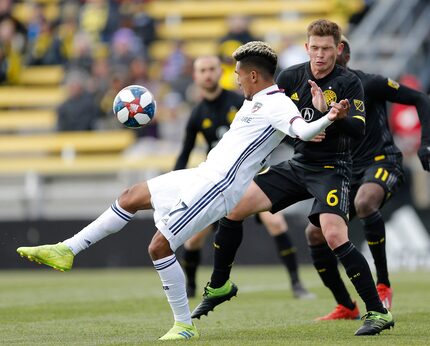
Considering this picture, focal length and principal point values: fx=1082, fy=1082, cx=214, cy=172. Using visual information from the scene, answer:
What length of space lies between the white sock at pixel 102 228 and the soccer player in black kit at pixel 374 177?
2004mm

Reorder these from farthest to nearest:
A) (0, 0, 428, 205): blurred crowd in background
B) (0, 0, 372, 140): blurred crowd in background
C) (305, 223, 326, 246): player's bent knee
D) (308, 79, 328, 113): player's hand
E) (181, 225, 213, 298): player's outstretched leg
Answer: (0, 0, 372, 140): blurred crowd in background < (0, 0, 428, 205): blurred crowd in background < (181, 225, 213, 298): player's outstretched leg < (305, 223, 326, 246): player's bent knee < (308, 79, 328, 113): player's hand

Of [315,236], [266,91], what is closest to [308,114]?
[266,91]

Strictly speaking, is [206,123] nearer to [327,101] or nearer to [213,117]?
[213,117]

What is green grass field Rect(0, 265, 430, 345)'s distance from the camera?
24.6 feet

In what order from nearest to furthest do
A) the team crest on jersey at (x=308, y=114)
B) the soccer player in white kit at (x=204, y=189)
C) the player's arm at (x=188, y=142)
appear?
the soccer player in white kit at (x=204, y=189) < the team crest on jersey at (x=308, y=114) < the player's arm at (x=188, y=142)

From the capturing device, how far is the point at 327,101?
310 inches

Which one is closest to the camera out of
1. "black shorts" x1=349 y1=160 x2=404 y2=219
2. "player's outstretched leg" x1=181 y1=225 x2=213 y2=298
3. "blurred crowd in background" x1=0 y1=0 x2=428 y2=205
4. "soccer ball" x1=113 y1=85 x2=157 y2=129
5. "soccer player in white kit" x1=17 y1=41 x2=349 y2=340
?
"soccer player in white kit" x1=17 y1=41 x2=349 y2=340

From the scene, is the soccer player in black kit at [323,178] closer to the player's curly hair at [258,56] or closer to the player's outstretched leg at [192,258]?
the player's curly hair at [258,56]

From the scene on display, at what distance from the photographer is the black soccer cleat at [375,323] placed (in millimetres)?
7480

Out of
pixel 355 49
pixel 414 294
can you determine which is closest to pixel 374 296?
pixel 414 294

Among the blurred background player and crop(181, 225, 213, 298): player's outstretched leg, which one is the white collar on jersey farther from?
crop(181, 225, 213, 298): player's outstretched leg

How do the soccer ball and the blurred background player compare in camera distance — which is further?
the blurred background player

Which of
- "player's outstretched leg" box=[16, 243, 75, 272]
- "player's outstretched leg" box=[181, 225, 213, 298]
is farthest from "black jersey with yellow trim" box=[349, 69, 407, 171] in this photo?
"player's outstretched leg" box=[16, 243, 75, 272]

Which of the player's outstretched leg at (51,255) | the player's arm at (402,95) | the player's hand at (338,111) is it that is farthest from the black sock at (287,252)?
the player's hand at (338,111)
